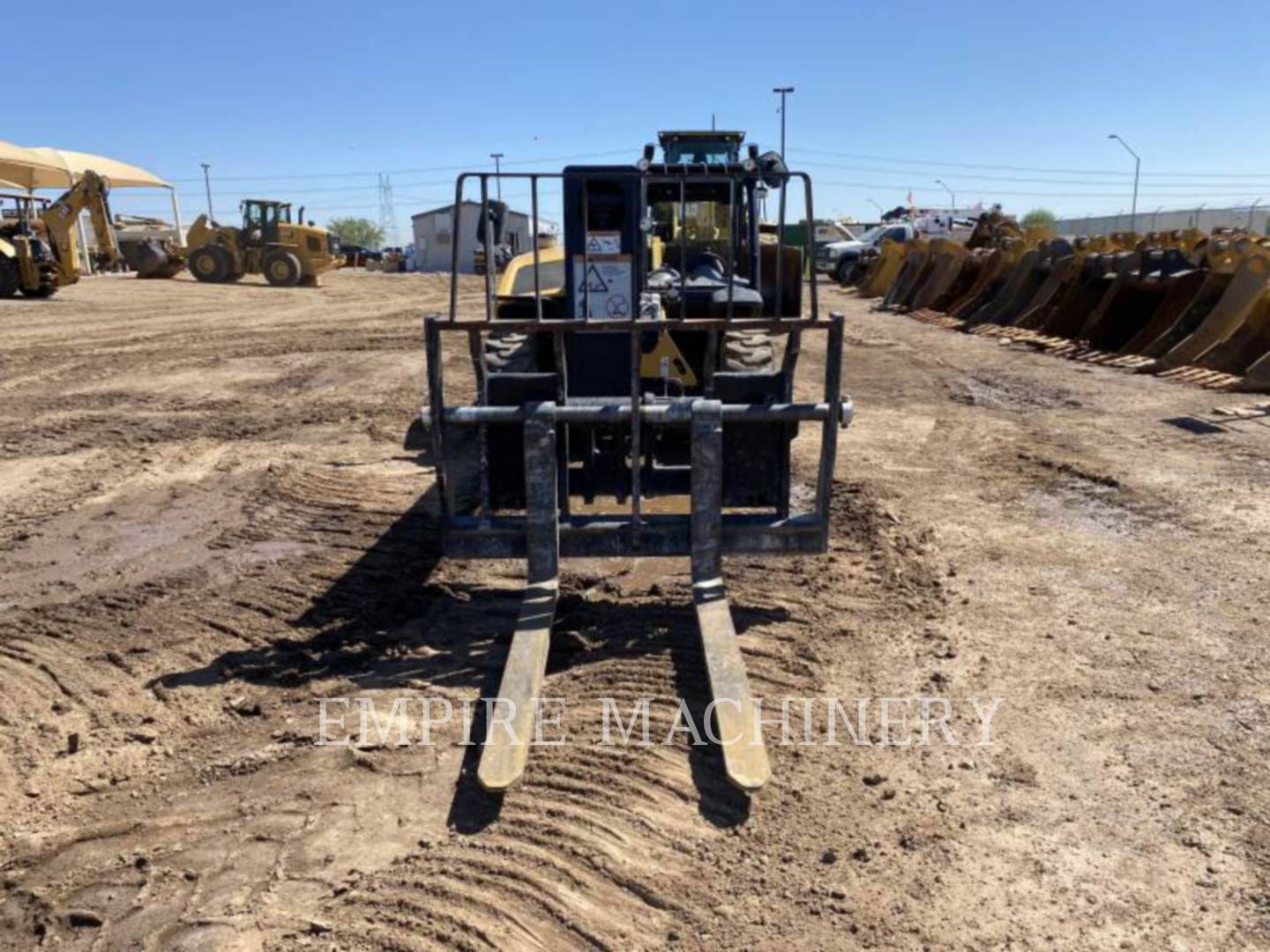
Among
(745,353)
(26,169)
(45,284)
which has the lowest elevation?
(745,353)

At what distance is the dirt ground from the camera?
2.79 meters

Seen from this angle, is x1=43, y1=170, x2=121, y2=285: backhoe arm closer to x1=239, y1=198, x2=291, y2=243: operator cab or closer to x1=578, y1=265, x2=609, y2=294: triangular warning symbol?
x1=239, y1=198, x2=291, y2=243: operator cab

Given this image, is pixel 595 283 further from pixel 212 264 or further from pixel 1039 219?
pixel 1039 219

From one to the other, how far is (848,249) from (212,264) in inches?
854

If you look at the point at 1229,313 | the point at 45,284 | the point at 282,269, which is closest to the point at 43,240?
the point at 45,284

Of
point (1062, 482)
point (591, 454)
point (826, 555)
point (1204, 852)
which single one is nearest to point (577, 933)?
point (1204, 852)

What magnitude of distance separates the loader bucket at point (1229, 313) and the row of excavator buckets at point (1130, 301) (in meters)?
0.01

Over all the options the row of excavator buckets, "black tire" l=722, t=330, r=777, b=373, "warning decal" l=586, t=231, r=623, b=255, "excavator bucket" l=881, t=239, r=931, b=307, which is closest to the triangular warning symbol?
"warning decal" l=586, t=231, r=623, b=255

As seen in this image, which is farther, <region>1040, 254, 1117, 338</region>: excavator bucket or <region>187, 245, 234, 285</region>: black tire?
<region>187, 245, 234, 285</region>: black tire

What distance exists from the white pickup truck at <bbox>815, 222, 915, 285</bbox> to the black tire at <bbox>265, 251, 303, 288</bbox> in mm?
17323

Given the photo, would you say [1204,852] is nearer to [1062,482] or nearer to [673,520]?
[673,520]

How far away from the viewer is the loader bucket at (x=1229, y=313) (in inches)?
458

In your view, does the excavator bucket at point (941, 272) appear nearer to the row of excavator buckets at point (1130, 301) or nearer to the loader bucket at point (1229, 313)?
the row of excavator buckets at point (1130, 301)

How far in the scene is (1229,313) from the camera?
12.0m
